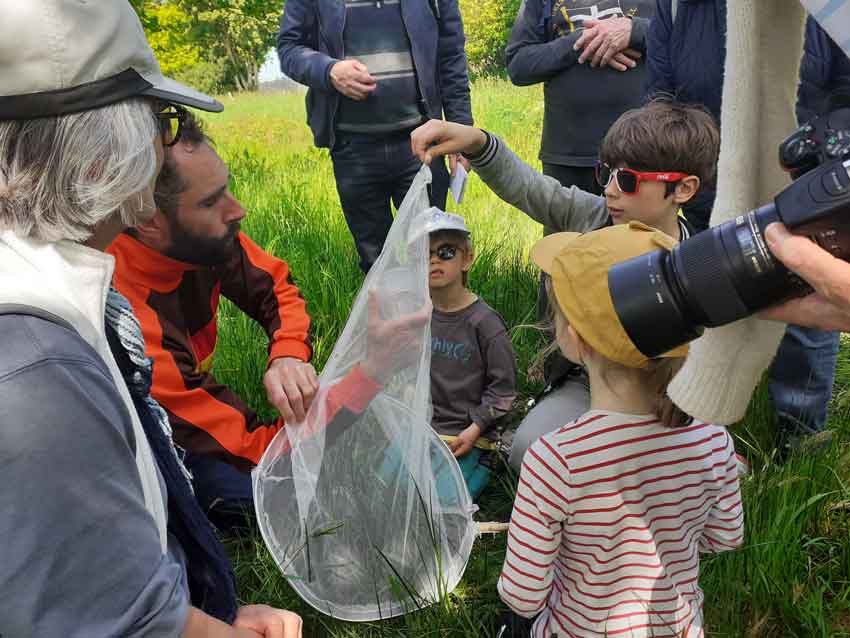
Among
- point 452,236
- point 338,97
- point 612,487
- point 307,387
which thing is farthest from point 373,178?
point 612,487

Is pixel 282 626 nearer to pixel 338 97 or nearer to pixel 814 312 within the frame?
pixel 814 312

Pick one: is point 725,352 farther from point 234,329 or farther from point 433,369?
point 234,329

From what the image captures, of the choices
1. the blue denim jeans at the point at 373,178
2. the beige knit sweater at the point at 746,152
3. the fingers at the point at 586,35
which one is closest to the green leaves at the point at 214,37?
the blue denim jeans at the point at 373,178

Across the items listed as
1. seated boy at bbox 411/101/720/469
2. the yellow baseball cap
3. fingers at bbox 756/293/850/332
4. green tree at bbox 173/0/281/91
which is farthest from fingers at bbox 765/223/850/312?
green tree at bbox 173/0/281/91

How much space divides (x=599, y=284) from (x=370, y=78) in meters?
2.56

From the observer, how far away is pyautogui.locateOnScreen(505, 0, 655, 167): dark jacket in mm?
3391

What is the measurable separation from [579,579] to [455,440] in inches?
44.9

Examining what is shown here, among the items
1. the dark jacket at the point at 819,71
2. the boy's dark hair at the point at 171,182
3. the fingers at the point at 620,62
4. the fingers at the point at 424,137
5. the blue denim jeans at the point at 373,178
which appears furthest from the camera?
the blue denim jeans at the point at 373,178

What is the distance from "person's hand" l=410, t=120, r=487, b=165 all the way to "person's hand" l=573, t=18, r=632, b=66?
4.04ft

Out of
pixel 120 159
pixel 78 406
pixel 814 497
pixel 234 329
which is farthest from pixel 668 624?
pixel 234 329

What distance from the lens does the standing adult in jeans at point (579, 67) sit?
3297 mm

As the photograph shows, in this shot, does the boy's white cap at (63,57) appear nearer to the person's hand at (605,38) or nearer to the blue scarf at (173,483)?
the blue scarf at (173,483)

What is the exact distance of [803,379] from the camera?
8.66 ft

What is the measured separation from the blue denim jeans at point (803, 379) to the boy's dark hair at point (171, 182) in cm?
205
